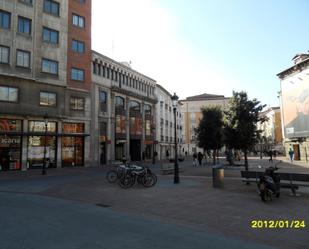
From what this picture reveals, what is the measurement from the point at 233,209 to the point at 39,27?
94.5ft

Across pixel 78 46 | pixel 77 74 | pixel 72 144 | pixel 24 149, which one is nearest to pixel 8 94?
pixel 24 149

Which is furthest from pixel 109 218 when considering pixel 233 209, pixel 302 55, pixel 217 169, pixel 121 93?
pixel 302 55

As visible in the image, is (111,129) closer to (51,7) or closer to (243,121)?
(51,7)

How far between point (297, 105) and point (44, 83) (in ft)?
120

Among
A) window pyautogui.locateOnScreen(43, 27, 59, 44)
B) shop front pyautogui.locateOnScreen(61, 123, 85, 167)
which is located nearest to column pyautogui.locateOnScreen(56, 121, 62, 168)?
shop front pyautogui.locateOnScreen(61, 123, 85, 167)

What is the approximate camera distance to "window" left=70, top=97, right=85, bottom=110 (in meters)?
34.3

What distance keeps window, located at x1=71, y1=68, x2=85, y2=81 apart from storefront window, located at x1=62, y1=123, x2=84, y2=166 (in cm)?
547

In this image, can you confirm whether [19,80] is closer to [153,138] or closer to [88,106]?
[88,106]

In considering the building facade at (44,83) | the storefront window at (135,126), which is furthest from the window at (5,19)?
the storefront window at (135,126)

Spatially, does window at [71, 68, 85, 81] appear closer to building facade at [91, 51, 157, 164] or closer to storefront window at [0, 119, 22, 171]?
building facade at [91, 51, 157, 164]

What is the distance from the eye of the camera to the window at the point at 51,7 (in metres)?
32.1

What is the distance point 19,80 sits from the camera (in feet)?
93.8

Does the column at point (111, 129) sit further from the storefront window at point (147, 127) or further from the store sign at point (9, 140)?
the store sign at point (9, 140)

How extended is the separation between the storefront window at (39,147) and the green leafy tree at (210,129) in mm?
19735
